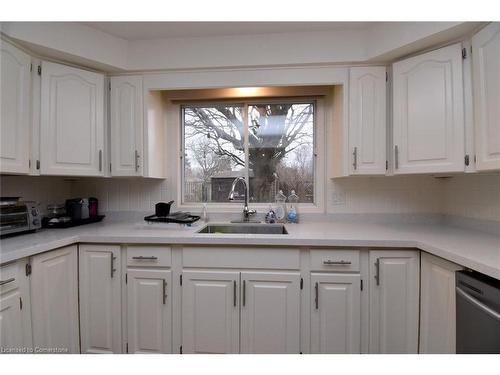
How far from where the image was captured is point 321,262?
129cm

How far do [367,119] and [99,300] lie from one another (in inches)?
84.7

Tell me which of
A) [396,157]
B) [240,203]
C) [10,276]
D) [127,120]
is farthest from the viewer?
[240,203]

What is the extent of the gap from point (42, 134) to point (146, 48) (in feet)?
3.11

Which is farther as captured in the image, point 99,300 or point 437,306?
point 99,300

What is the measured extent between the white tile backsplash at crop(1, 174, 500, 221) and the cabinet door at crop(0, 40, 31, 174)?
351mm

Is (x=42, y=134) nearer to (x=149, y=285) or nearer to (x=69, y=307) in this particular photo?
(x=69, y=307)

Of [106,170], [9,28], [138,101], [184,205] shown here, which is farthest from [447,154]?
[9,28]

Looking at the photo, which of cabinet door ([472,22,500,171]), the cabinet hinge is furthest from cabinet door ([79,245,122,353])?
cabinet door ([472,22,500,171])

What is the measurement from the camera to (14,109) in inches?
53.0

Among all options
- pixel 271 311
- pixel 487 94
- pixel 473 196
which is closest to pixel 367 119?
pixel 487 94

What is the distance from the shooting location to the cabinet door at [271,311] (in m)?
1.30

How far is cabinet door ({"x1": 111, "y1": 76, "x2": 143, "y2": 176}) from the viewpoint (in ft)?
5.57

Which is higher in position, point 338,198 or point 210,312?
point 338,198

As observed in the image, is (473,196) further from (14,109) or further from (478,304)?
(14,109)
